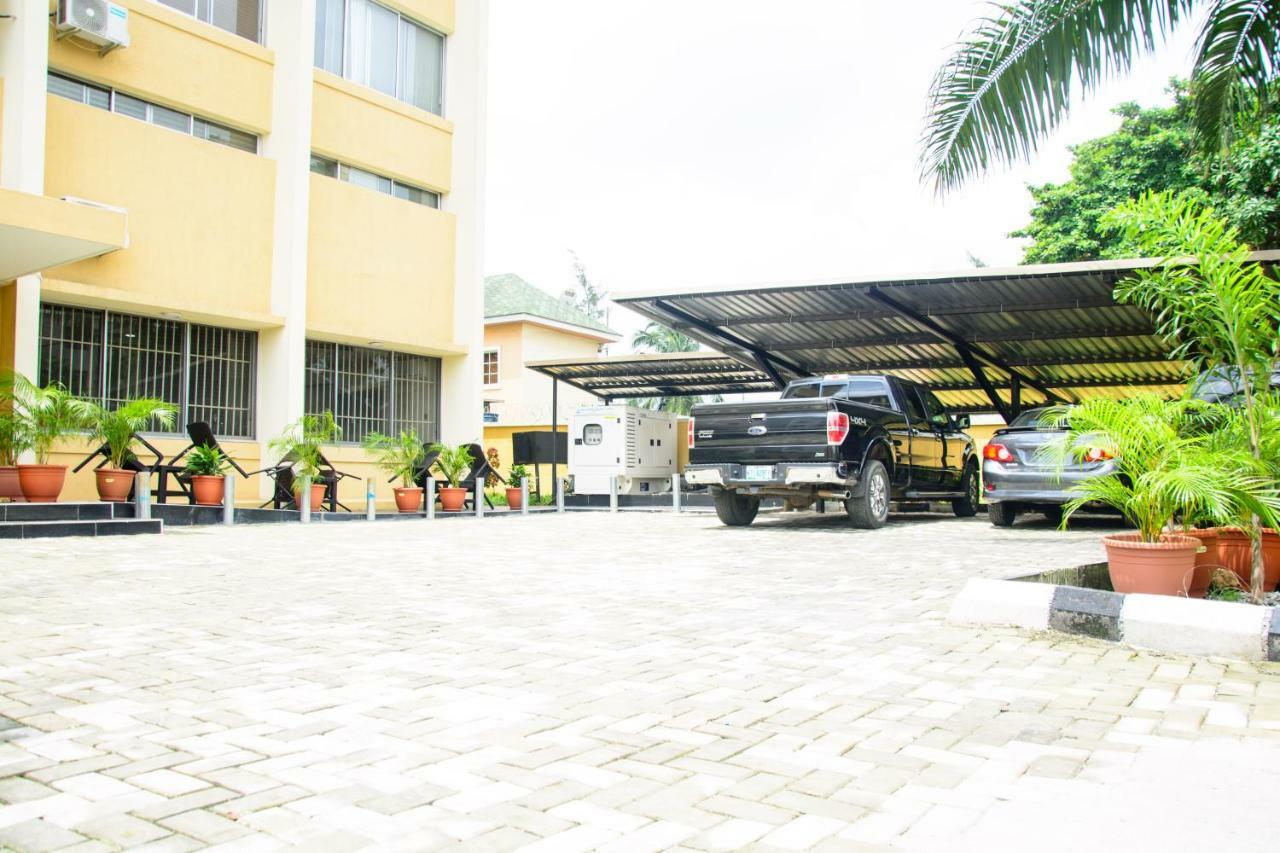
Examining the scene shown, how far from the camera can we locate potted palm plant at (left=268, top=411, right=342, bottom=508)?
15242mm

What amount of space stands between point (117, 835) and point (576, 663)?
2.26 metres

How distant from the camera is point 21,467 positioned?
11234 mm

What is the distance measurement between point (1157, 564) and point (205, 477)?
1241cm

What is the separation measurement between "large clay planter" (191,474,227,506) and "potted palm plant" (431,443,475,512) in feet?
14.7

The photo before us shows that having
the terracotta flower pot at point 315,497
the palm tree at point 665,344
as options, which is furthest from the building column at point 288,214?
the palm tree at point 665,344

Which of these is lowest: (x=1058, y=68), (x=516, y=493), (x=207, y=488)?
(x=516, y=493)

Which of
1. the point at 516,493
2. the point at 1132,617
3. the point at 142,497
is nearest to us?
the point at 1132,617

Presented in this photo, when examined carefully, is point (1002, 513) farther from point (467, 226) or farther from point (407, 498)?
point (467, 226)

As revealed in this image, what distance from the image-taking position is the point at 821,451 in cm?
1147

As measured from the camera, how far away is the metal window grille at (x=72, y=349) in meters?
14.1

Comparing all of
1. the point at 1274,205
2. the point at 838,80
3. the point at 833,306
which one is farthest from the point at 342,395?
the point at 1274,205

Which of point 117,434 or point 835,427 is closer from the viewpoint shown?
point 835,427

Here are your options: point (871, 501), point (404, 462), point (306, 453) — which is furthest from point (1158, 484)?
point (404, 462)

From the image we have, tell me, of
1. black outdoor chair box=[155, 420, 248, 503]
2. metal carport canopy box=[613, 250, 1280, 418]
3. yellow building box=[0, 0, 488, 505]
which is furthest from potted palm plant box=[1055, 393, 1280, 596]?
black outdoor chair box=[155, 420, 248, 503]
